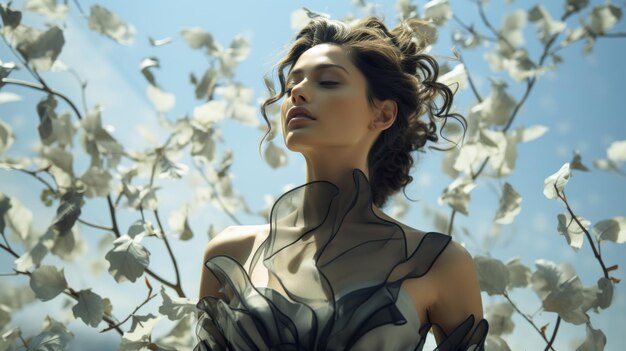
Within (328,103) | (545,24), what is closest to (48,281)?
(328,103)

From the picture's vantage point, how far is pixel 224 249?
40.3 inches

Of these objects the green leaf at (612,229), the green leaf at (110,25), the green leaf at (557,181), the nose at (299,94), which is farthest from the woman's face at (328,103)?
the green leaf at (110,25)

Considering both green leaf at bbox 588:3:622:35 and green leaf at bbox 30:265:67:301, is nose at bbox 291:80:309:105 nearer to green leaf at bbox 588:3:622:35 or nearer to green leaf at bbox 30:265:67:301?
green leaf at bbox 30:265:67:301

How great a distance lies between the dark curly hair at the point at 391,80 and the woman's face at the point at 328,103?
3cm

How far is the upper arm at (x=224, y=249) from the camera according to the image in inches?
39.6

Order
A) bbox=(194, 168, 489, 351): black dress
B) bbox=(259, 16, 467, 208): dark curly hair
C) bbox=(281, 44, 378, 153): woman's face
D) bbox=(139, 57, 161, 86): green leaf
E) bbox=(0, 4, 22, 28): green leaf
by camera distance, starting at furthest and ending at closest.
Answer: bbox=(139, 57, 161, 86): green leaf
bbox=(0, 4, 22, 28): green leaf
bbox=(259, 16, 467, 208): dark curly hair
bbox=(281, 44, 378, 153): woman's face
bbox=(194, 168, 489, 351): black dress

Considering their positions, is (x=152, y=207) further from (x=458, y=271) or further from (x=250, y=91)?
(x=458, y=271)

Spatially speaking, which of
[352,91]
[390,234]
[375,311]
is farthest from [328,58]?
[375,311]

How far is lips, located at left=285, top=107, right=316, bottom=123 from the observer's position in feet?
3.02

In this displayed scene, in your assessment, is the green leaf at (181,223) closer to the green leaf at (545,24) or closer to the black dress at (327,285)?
the black dress at (327,285)

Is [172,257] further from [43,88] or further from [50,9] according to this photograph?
[50,9]

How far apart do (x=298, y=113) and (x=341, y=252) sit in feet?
0.66

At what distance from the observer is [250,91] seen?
1.46 m

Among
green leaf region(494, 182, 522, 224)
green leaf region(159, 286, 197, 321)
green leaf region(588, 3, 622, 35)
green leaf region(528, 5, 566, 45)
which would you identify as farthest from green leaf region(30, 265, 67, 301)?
green leaf region(588, 3, 622, 35)
